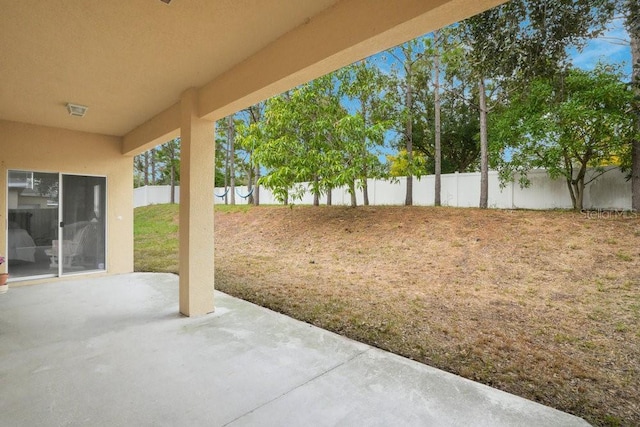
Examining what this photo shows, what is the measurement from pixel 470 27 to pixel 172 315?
17.3 feet

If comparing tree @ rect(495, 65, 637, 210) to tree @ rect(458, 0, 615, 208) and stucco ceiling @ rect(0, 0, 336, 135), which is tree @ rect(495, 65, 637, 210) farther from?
stucco ceiling @ rect(0, 0, 336, 135)

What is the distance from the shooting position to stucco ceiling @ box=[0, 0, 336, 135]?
2141mm

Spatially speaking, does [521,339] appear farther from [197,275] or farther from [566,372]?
[197,275]

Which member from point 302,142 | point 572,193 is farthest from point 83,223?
point 572,193

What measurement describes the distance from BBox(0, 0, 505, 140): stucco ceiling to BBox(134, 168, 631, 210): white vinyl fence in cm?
574

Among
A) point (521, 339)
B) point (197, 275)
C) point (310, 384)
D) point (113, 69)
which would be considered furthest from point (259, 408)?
point (113, 69)

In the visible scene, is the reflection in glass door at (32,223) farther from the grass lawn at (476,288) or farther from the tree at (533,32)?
the tree at (533,32)

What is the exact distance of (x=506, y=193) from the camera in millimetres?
8305

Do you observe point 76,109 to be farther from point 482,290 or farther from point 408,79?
point 408,79

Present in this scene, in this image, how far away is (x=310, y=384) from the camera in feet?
7.28

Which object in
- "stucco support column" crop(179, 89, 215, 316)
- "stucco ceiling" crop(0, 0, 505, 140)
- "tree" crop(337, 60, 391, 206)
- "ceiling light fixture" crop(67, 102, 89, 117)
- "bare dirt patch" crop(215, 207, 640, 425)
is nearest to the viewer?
"stucco ceiling" crop(0, 0, 505, 140)

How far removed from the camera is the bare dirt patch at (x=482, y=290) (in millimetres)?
2670

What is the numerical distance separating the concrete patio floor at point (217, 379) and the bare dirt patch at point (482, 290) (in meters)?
0.50

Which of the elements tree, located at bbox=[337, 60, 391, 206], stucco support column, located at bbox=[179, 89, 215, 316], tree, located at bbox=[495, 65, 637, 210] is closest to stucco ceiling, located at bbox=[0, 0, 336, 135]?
stucco support column, located at bbox=[179, 89, 215, 316]
